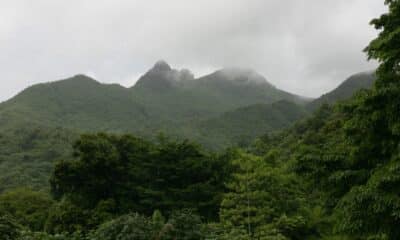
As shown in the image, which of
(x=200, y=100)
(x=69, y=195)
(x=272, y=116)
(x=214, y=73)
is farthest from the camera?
(x=214, y=73)

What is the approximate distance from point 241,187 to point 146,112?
395 ft

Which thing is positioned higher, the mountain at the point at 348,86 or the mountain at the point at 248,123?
the mountain at the point at 348,86

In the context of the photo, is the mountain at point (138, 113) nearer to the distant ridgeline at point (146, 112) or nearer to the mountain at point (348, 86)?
the distant ridgeline at point (146, 112)

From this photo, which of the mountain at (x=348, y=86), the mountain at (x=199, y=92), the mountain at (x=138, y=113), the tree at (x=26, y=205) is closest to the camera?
the tree at (x=26, y=205)

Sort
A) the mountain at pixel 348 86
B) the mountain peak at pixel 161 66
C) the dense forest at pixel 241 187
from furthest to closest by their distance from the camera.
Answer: the mountain peak at pixel 161 66
the mountain at pixel 348 86
the dense forest at pixel 241 187

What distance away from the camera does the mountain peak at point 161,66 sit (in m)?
179

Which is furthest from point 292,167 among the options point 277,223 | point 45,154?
point 45,154

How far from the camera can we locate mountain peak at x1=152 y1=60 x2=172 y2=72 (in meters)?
179

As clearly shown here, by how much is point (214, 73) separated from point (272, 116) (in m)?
93.0

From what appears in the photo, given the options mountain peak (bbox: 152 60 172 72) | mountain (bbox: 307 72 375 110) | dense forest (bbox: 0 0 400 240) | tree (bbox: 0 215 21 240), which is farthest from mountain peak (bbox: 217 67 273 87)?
tree (bbox: 0 215 21 240)

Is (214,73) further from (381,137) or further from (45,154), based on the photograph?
(381,137)

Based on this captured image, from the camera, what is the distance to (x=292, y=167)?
824cm

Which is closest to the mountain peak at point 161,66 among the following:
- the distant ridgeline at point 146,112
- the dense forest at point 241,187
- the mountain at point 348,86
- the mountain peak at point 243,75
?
the distant ridgeline at point 146,112

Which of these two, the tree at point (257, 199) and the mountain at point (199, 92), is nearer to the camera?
the tree at point (257, 199)
